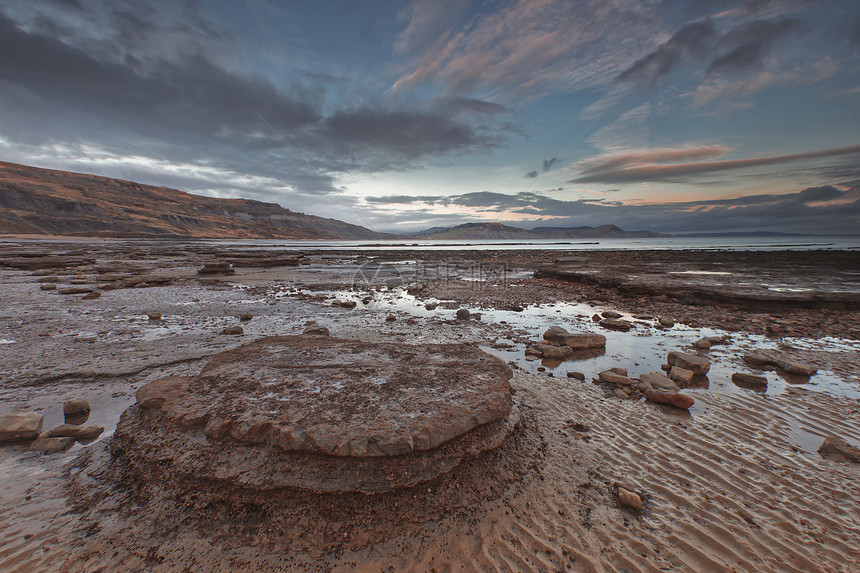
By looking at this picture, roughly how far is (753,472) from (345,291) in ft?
56.2

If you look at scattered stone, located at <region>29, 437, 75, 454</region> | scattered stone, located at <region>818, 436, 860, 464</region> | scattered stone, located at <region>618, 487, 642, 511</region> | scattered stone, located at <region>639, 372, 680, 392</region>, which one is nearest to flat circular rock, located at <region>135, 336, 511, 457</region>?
scattered stone, located at <region>29, 437, 75, 454</region>

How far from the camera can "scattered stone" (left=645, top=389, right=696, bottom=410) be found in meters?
5.32

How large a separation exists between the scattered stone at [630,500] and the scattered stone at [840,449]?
3051 millimetres

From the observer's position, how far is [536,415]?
5102 millimetres

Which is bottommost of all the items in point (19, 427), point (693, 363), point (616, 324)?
point (19, 427)

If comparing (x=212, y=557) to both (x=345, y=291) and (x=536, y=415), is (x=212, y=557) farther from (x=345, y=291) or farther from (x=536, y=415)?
(x=345, y=291)

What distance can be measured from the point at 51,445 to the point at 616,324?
12574mm

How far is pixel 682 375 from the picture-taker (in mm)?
6215

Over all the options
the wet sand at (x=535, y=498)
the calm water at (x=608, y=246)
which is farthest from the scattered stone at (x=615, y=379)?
the calm water at (x=608, y=246)

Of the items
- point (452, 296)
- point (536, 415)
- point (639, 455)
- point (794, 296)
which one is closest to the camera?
point (639, 455)

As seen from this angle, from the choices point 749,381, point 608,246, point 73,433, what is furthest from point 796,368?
point 608,246

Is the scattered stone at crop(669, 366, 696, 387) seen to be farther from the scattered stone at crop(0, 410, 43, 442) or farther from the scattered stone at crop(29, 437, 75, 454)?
the scattered stone at crop(0, 410, 43, 442)

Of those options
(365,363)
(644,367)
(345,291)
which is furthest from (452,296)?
(365,363)

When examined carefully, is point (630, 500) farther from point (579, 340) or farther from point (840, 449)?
point (579, 340)
